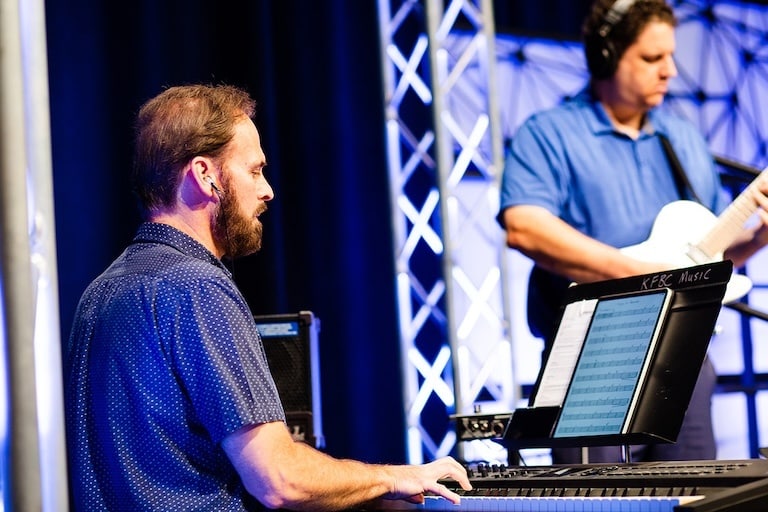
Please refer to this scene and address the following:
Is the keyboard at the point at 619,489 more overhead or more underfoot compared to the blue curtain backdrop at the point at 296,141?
more underfoot

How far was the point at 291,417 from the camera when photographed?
9.98ft

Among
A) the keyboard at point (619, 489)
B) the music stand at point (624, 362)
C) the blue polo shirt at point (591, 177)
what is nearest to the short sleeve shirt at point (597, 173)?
the blue polo shirt at point (591, 177)

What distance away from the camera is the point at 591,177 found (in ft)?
9.39

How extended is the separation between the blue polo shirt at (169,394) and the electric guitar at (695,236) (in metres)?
1.34

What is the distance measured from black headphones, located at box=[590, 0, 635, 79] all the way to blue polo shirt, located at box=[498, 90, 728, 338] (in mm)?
102

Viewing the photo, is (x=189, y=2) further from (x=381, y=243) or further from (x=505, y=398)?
(x=505, y=398)

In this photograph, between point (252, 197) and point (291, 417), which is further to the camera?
point (291, 417)

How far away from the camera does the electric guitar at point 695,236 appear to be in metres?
2.74

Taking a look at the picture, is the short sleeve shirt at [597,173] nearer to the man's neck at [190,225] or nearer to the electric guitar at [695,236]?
the electric guitar at [695,236]

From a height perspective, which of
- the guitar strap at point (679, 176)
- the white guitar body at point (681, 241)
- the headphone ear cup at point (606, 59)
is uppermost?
the headphone ear cup at point (606, 59)

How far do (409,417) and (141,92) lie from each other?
1849 mm

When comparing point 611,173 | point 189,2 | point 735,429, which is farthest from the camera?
point 735,429

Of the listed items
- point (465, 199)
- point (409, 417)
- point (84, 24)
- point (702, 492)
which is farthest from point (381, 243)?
point (702, 492)

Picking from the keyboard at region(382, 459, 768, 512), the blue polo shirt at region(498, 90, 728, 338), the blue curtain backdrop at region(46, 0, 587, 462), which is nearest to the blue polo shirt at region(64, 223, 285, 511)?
the keyboard at region(382, 459, 768, 512)
